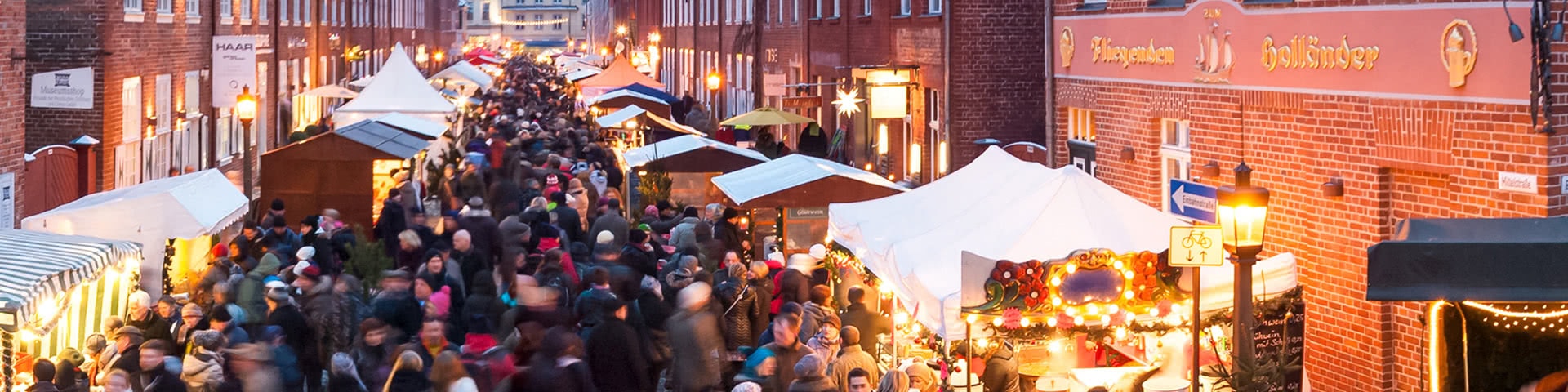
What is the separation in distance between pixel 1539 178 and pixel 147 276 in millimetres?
11690

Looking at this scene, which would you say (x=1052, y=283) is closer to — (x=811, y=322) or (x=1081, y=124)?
(x=811, y=322)

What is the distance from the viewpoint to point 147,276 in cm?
1641

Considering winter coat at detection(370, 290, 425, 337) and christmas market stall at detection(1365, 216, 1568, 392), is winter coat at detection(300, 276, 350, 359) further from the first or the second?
christmas market stall at detection(1365, 216, 1568, 392)

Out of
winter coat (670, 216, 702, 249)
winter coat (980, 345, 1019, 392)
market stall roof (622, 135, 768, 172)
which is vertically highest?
market stall roof (622, 135, 768, 172)

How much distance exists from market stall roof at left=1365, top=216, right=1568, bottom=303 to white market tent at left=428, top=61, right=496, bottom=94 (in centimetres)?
3422

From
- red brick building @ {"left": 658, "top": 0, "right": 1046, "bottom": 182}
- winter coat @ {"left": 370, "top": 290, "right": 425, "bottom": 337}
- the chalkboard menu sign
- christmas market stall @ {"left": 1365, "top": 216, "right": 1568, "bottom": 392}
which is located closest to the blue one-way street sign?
the chalkboard menu sign

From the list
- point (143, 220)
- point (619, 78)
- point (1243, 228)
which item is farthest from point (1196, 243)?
point (619, 78)

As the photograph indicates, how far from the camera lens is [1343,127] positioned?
1254 cm

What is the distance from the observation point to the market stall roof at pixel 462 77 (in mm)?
42297

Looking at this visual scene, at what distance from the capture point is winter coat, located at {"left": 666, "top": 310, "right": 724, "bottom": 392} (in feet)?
38.7

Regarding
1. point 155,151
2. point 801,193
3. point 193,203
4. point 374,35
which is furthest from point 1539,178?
point 374,35

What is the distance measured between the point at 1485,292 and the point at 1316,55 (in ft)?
12.5

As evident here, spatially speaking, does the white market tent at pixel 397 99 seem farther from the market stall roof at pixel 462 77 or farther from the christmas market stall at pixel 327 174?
the market stall roof at pixel 462 77

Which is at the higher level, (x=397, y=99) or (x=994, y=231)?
(x=397, y=99)
